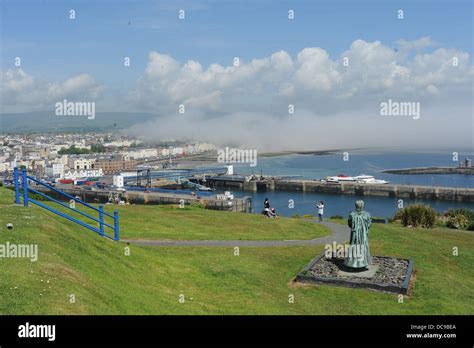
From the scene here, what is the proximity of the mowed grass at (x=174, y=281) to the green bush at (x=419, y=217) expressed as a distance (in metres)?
10.1

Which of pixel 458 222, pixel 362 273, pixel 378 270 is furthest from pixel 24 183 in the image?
pixel 458 222

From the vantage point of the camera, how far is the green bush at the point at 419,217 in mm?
27594

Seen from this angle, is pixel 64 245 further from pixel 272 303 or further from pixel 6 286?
pixel 272 303

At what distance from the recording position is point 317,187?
108000 mm

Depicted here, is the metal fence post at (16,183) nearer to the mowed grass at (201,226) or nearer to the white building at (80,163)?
the mowed grass at (201,226)

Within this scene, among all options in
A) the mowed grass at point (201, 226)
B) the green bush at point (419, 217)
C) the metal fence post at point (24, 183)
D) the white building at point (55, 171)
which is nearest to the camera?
→ the metal fence post at point (24, 183)

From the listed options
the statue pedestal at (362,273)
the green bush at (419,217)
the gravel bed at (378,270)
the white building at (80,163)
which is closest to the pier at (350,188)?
the white building at (80,163)

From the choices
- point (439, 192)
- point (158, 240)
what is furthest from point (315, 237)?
point (439, 192)

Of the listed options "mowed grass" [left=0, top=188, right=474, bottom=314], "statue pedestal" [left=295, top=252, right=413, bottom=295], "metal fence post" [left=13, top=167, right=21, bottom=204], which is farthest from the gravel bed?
"metal fence post" [left=13, top=167, right=21, bottom=204]

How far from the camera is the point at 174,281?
500 inches

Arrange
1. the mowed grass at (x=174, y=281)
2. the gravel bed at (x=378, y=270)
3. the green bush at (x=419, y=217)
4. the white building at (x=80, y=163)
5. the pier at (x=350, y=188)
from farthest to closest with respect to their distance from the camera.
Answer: the white building at (x=80, y=163) < the pier at (x=350, y=188) < the green bush at (x=419, y=217) < the gravel bed at (x=378, y=270) < the mowed grass at (x=174, y=281)

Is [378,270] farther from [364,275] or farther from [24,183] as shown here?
[24,183]

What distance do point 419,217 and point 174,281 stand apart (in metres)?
20.0

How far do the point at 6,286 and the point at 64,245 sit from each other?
330 cm
